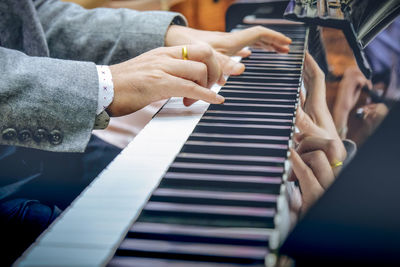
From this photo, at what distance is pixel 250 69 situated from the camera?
0.88 metres

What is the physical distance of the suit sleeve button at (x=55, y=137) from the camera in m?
0.63

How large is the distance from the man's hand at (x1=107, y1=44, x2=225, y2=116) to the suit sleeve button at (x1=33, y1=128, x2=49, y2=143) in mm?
108

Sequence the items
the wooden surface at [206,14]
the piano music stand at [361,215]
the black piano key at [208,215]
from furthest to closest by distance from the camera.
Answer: the wooden surface at [206,14] → the black piano key at [208,215] → the piano music stand at [361,215]

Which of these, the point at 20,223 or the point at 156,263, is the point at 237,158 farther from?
the point at 20,223

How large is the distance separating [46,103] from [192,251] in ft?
1.24

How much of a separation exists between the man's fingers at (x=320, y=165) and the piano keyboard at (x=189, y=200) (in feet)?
0.16

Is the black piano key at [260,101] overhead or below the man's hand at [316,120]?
overhead

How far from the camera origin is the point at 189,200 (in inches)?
17.2

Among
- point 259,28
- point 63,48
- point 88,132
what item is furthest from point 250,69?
point 63,48

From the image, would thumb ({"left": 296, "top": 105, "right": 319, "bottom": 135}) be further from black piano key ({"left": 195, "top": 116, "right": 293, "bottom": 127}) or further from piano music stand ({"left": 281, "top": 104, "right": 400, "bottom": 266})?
piano music stand ({"left": 281, "top": 104, "right": 400, "bottom": 266})

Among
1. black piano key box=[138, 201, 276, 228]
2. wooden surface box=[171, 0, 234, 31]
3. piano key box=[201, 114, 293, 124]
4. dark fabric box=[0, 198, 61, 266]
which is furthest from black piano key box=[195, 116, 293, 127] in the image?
wooden surface box=[171, 0, 234, 31]

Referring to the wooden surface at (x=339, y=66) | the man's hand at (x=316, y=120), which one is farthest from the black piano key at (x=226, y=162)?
the wooden surface at (x=339, y=66)

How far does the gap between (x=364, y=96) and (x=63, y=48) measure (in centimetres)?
77

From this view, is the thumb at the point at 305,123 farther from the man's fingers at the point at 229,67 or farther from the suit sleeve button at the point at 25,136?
the suit sleeve button at the point at 25,136
